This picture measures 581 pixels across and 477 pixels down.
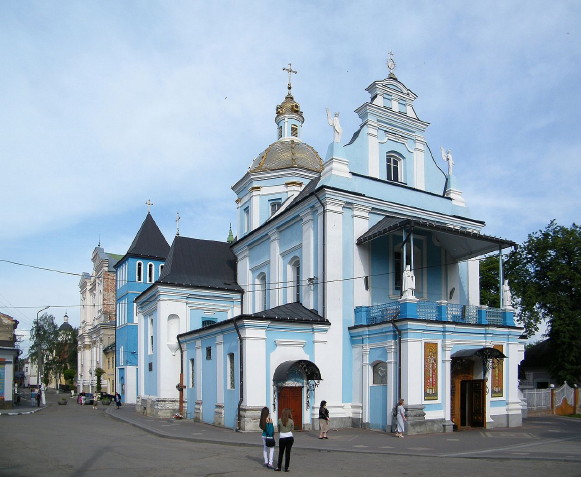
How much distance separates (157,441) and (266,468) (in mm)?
7028

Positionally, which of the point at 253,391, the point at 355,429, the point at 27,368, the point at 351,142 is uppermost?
the point at 351,142

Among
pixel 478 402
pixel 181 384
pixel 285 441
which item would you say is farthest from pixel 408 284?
pixel 181 384

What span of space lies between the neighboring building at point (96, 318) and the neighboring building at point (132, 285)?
376 inches

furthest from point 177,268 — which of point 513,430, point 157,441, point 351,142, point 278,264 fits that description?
point 513,430

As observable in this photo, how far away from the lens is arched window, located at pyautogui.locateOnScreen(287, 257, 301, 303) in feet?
84.4

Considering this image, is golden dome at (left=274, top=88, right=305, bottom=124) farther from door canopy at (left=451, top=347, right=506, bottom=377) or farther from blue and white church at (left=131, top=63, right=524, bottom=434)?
door canopy at (left=451, top=347, right=506, bottom=377)

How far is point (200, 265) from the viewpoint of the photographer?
3384cm

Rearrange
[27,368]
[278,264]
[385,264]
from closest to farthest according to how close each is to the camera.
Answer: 1. [385,264]
2. [278,264]
3. [27,368]

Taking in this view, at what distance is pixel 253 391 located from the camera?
2095cm

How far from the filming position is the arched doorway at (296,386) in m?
21.2

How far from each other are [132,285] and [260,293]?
19.6 m

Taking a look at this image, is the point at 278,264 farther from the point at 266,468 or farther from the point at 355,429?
the point at 266,468

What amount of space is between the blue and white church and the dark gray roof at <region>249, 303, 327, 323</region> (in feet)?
0.25

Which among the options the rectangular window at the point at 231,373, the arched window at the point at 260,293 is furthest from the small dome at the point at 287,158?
the rectangular window at the point at 231,373
